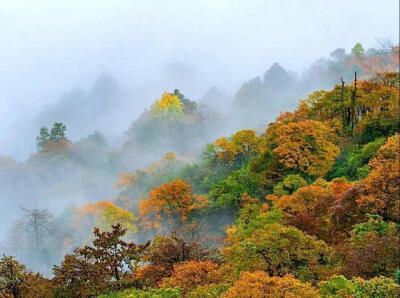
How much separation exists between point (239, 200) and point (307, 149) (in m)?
9.14

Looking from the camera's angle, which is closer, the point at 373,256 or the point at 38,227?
the point at 373,256

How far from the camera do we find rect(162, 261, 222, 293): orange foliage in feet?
86.4

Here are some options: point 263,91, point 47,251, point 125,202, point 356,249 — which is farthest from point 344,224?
point 263,91

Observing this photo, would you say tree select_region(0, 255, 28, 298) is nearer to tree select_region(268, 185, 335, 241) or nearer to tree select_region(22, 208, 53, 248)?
tree select_region(268, 185, 335, 241)

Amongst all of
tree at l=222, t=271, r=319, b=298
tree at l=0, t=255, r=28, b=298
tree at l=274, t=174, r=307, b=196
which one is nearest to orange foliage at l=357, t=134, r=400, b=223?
tree at l=222, t=271, r=319, b=298

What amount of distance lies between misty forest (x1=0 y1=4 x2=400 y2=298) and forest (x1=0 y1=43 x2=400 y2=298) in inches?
4.9

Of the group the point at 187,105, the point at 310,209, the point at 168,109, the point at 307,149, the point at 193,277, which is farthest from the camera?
the point at 187,105

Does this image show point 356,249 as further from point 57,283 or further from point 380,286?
point 57,283

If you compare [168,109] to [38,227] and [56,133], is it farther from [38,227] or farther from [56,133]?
[38,227]

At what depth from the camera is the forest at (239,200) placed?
83.4ft

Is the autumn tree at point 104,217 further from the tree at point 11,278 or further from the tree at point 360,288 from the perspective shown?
the tree at point 360,288

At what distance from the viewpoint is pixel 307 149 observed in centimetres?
5116

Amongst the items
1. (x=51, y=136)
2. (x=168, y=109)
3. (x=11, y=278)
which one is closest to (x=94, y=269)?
(x=11, y=278)

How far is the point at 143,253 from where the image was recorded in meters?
34.2
